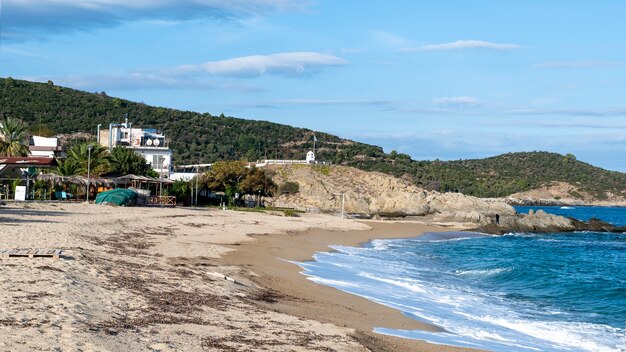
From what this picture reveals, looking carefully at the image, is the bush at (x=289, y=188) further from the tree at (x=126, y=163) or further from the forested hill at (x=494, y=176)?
the forested hill at (x=494, y=176)

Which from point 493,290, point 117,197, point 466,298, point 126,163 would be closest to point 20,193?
point 117,197

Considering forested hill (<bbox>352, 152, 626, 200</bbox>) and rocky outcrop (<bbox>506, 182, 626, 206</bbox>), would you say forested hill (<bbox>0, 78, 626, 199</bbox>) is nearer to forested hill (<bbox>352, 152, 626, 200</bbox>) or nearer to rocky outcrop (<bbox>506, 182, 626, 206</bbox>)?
forested hill (<bbox>352, 152, 626, 200</bbox>)

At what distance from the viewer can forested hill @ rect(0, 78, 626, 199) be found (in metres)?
112

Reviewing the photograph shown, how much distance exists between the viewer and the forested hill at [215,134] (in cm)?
11238

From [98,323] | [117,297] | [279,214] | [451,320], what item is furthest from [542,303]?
[279,214]

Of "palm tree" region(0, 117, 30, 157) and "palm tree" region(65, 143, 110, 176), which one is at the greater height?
"palm tree" region(0, 117, 30, 157)

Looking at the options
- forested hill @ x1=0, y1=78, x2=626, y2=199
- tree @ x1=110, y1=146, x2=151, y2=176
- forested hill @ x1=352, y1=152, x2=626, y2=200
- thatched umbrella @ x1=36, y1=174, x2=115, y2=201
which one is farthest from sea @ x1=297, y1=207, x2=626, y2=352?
forested hill @ x1=352, y1=152, x2=626, y2=200

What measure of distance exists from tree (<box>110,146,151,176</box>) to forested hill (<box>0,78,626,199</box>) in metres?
42.3

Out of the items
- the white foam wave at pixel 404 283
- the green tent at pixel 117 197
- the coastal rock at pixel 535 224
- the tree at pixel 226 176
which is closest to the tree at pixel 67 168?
the green tent at pixel 117 197

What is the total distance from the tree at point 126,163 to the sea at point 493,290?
26.3 metres

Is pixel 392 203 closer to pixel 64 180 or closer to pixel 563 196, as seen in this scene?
pixel 64 180

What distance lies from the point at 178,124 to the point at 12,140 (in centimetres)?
6472

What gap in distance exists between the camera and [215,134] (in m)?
129

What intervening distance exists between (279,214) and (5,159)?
767 inches
